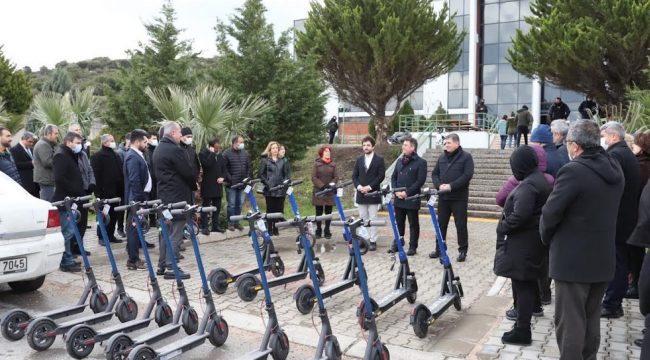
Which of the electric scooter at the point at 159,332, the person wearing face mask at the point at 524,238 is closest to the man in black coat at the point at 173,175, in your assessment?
the electric scooter at the point at 159,332

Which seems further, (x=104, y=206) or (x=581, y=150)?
(x=104, y=206)

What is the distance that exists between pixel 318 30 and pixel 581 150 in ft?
57.8

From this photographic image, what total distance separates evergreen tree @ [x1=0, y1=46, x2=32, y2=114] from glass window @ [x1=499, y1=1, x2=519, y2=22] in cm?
2884

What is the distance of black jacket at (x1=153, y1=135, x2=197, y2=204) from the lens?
6941 millimetres

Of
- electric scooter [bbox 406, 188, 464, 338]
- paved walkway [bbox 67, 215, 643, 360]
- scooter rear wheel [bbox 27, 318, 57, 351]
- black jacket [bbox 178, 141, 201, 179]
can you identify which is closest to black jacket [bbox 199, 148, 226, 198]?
black jacket [bbox 178, 141, 201, 179]

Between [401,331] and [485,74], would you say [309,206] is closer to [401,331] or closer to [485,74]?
[401,331]

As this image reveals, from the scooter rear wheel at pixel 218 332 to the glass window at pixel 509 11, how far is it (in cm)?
3473

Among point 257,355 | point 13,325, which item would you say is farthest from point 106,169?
point 257,355

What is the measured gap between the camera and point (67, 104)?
14406 millimetres

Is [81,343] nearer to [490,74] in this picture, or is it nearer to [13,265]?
[13,265]

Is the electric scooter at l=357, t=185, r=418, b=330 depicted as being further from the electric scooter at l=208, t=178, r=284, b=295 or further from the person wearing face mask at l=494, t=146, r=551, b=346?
the electric scooter at l=208, t=178, r=284, b=295

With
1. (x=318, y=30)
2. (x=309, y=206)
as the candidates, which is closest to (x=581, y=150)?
(x=309, y=206)

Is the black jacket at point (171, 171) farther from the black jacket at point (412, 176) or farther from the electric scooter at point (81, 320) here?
the black jacket at point (412, 176)

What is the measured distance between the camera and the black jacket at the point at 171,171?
6.94m
